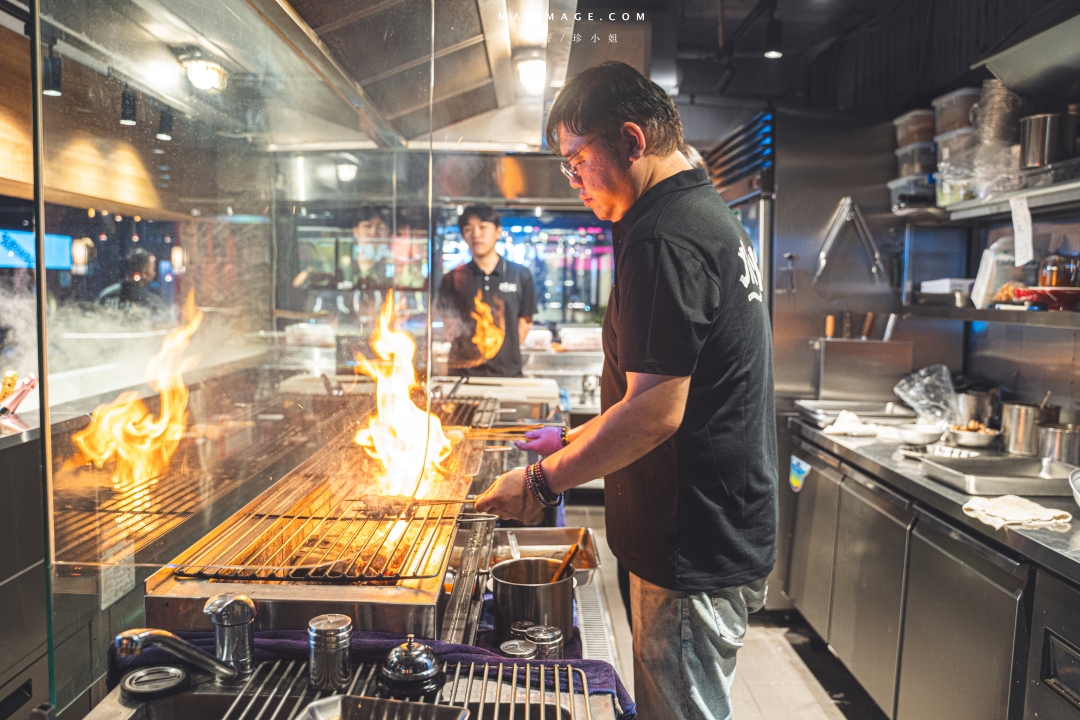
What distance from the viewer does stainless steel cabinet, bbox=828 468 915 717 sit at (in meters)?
2.85

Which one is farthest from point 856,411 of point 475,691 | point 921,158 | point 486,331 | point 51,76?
point 51,76

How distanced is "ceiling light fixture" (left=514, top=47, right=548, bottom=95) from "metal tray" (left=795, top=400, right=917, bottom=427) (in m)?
2.19

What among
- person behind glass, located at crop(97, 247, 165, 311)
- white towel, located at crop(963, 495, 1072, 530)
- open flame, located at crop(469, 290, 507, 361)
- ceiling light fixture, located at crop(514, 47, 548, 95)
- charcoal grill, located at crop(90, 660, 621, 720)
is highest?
ceiling light fixture, located at crop(514, 47, 548, 95)

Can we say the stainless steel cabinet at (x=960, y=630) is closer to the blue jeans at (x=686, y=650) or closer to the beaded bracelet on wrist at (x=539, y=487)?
the blue jeans at (x=686, y=650)

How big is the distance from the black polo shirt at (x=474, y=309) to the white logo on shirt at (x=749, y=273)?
2.91 metres

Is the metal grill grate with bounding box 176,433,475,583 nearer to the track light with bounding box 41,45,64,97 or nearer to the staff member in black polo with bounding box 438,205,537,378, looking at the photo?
the track light with bounding box 41,45,64,97

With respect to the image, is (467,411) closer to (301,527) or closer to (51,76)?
(301,527)

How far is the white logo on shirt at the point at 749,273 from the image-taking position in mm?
1589

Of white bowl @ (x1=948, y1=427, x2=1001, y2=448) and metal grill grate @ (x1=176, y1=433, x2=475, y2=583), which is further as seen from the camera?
→ white bowl @ (x1=948, y1=427, x2=1001, y2=448)

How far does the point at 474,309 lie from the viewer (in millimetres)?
4656

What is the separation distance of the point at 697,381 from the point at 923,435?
2.25 m

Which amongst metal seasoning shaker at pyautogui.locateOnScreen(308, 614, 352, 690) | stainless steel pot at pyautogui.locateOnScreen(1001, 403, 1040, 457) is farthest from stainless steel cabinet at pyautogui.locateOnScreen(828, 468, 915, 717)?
metal seasoning shaker at pyautogui.locateOnScreen(308, 614, 352, 690)

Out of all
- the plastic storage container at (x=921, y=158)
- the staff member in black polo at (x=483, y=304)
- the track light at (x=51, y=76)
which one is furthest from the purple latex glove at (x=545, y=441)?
the plastic storage container at (x=921, y=158)

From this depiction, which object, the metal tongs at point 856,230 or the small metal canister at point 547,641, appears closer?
the small metal canister at point 547,641
